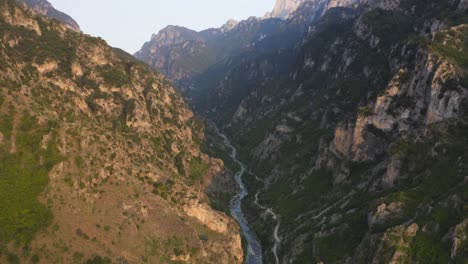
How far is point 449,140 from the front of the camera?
17900 cm

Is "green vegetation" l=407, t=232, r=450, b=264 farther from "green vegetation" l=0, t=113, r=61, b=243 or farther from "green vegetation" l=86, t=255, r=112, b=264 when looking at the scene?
"green vegetation" l=0, t=113, r=61, b=243

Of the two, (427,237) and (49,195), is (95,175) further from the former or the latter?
(427,237)

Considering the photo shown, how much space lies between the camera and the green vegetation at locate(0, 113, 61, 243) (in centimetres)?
14388

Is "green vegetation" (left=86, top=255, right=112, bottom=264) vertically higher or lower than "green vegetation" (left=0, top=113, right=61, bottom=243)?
lower

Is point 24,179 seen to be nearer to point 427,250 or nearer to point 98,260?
point 98,260

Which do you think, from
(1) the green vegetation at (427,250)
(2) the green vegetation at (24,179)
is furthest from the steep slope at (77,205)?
(1) the green vegetation at (427,250)

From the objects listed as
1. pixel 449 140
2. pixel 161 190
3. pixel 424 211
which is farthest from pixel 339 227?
pixel 161 190

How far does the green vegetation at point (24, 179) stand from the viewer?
144 metres

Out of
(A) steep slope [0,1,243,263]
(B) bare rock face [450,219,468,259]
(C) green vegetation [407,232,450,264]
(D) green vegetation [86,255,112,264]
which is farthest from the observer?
(D) green vegetation [86,255,112,264]

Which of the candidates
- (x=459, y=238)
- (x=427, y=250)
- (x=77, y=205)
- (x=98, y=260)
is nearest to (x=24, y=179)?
(x=77, y=205)

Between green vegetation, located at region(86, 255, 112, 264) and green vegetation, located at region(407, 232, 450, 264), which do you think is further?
green vegetation, located at region(86, 255, 112, 264)

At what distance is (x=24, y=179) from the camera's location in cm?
15512

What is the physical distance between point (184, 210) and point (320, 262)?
5853 cm

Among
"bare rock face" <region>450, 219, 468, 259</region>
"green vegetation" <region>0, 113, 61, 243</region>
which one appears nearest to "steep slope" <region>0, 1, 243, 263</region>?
"green vegetation" <region>0, 113, 61, 243</region>
